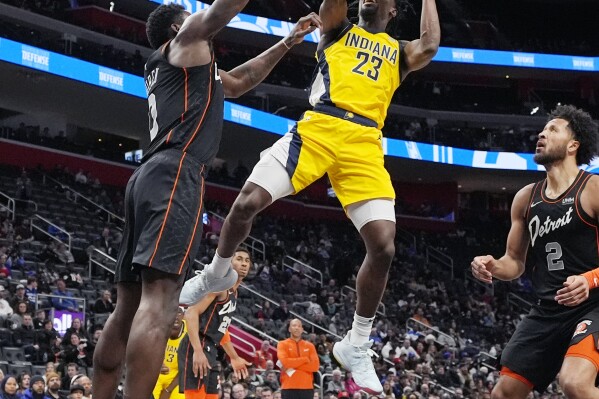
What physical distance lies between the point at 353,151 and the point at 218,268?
1.25 meters

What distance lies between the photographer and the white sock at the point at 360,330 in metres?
6.06

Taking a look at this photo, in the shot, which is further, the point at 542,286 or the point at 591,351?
the point at 542,286

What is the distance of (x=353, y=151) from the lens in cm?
582

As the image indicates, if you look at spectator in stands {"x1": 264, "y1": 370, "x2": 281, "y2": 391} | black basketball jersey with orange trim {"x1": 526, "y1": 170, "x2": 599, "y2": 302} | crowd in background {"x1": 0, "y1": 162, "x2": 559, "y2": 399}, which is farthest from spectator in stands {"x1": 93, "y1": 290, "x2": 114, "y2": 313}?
black basketball jersey with orange trim {"x1": 526, "y1": 170, "x2": 599, "y2": 302}

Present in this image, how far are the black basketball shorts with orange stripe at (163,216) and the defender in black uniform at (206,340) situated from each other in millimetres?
3642

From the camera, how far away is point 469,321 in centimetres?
2725

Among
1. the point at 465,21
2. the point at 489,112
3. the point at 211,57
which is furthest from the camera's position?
the point at 465,21

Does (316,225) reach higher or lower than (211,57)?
lower

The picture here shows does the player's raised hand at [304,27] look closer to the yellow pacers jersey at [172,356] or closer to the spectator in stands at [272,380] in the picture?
the yellow pacers jersey at [172,356]

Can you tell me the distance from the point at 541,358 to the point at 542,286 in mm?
535

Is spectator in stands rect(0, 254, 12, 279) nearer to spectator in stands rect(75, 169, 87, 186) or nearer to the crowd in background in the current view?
the crowd in background

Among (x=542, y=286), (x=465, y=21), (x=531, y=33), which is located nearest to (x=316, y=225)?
(x=465, y=21)

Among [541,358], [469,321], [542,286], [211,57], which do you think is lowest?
[469,321]

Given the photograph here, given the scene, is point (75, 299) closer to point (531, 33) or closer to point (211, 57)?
point (211, 57)
